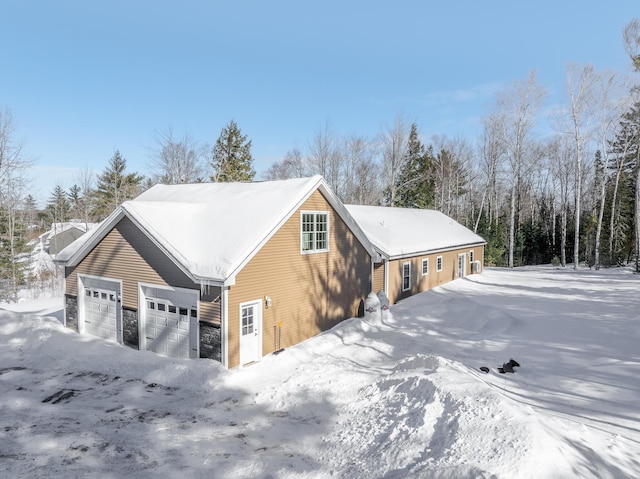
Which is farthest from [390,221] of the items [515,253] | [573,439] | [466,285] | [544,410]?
[515,253]

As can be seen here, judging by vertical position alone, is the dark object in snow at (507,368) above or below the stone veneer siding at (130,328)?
below

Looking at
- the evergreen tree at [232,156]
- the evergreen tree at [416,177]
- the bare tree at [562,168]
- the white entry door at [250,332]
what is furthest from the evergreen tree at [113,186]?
the bare tree at [562,168]

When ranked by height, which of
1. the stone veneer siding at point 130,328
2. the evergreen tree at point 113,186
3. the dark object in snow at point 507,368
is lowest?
the dark object in snow at point 507,368

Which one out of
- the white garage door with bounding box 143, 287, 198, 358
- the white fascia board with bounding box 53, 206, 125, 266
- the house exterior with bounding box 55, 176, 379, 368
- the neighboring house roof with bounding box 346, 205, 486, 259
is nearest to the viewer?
the house exterior with bounding box 55, 176, 379, 368

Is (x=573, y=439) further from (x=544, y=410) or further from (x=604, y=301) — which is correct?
(x=604, y=301)

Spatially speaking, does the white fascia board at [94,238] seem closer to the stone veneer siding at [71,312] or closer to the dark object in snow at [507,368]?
the stone veneer siding at [71,312]

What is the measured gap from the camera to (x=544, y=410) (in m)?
8.16

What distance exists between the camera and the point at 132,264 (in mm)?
12984

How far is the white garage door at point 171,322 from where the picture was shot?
11727 millimetres

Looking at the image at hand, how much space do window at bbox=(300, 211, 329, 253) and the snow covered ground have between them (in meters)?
3.25

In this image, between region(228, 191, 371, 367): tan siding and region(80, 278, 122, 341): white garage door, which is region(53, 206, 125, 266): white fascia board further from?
region(228, 191, 371, 367): tan siding

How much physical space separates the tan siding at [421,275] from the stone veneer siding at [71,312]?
1328 centimetres

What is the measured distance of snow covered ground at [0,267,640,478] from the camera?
20.7 ft

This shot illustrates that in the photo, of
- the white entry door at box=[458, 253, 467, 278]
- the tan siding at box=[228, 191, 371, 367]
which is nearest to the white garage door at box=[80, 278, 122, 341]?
the tan siding at box=[228, 191, 371, 367]
